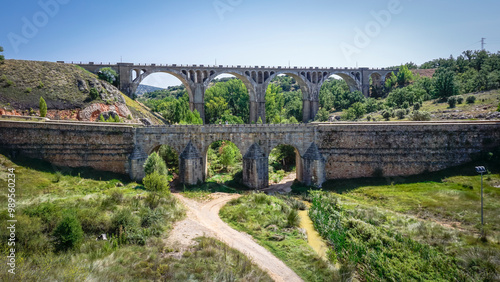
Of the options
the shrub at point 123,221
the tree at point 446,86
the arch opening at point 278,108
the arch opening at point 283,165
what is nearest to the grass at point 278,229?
the shrub at point 123,221

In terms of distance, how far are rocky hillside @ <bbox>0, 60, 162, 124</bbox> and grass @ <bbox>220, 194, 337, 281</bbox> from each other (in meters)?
27.7

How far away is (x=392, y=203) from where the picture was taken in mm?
28766

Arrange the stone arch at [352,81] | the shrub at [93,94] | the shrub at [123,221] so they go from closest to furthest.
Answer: the shrub at [123,221]
the shrub at [93,94]
the stone arch at [352,81]

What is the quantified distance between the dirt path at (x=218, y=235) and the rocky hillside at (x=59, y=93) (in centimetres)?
2615

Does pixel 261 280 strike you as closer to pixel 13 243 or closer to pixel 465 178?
pixel 13 243

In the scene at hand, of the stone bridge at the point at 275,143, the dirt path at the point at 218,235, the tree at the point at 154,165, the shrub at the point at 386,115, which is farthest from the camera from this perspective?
the shrub at the point at 386,115

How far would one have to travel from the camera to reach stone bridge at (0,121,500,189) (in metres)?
32.5

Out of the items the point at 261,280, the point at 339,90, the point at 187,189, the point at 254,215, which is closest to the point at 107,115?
the point at 187,189

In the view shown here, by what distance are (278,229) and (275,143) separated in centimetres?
1354

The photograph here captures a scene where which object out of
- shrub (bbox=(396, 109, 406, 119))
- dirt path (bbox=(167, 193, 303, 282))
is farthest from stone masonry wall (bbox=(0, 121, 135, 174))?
shrub (bbox=(396, 109, 406, 119))

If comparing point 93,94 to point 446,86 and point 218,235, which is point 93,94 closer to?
point 218,235

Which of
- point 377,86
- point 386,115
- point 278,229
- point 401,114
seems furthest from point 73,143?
point 377,86

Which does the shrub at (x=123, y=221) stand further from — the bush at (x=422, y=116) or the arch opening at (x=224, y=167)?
the bush at (x=422, y=116)

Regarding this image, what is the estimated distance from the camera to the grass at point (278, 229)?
1831 cm
